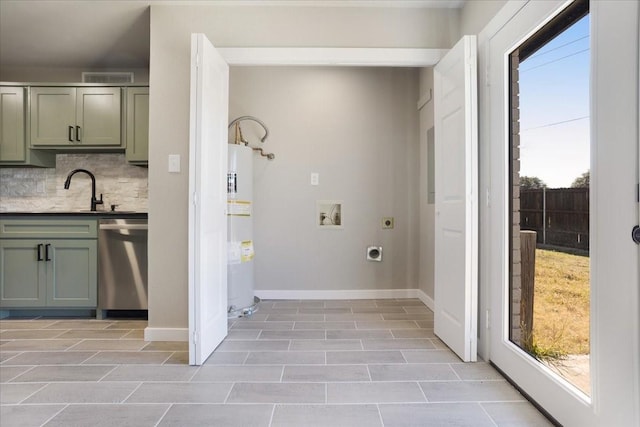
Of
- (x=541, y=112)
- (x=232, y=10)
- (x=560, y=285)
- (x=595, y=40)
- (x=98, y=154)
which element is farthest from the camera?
(x=98, y=154)

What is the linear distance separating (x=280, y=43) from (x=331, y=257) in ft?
6.86

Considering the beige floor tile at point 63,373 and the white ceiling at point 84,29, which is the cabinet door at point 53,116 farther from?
the beige floor tile at point 63,373

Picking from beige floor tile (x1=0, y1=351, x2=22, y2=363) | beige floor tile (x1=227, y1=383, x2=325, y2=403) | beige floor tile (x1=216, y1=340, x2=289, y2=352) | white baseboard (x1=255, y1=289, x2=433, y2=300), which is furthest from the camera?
white baseboard (x1=255, y1=289, x2=433, y2=300)

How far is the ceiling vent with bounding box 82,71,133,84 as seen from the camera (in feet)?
12.0

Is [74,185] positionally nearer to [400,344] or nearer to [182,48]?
[182,48]

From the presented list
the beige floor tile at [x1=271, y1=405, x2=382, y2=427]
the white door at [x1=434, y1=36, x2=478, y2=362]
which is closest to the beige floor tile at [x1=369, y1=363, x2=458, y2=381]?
the white door at [x1=434, y1=36, x2=478, y2=362]

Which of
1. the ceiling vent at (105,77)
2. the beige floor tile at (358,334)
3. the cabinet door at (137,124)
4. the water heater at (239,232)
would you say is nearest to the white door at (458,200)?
the beige floor tile at (358,334)

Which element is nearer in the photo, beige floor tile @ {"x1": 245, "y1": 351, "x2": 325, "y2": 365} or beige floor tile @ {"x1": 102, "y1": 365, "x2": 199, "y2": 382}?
beige floor tile @ {"x1": 102, "y1": 365, "x2": 199, "y2": 382}

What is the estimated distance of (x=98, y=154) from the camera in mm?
3586

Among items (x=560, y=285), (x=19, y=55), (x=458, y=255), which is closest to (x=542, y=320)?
(x=560, y=285)

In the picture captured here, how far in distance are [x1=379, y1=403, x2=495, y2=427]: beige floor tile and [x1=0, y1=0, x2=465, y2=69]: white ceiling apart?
2.49 metres

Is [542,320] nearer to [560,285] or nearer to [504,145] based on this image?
[560,285]

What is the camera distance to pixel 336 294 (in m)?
3.71

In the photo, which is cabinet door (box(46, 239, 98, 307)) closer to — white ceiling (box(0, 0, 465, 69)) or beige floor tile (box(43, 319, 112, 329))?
beige floor tile (box(43, 319, 112, 329))
